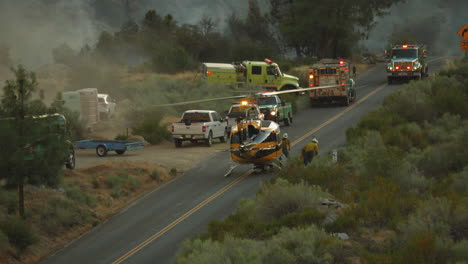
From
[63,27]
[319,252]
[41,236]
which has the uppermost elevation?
[63,27]

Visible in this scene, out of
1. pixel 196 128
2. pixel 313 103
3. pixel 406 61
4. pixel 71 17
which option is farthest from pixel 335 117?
pixel 71 17

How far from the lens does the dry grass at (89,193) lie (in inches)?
923

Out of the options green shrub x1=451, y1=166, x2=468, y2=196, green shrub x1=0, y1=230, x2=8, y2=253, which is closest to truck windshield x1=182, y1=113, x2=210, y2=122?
green shrub x1=0, y1=230, x2=8, y2=253

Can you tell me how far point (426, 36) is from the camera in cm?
12144

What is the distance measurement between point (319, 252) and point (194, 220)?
10.0m

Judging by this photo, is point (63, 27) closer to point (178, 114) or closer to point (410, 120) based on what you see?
point (178, 114)

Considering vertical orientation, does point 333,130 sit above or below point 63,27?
below

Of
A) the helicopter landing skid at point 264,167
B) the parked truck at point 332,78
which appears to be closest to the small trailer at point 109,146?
the helicopter landing skid at point 264,167

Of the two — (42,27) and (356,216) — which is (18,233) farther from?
(42,27)

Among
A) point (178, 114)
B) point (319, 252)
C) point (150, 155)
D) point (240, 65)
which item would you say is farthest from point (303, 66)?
point (319, 252)

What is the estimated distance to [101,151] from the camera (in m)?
37.6

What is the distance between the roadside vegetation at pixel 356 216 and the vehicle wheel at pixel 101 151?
12592 millimetres

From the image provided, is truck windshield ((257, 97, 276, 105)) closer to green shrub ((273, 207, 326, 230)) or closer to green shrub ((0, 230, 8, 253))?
green shrub ((0, 230, 8, 253))

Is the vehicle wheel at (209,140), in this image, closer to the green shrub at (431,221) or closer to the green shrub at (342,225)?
the green shrub at (342,225)
